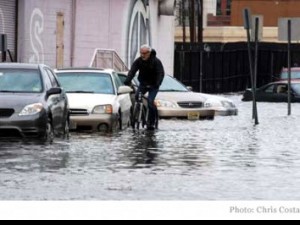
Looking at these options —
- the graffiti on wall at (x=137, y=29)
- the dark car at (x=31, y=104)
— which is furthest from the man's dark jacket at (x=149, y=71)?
the graffiti on wall at (x=137, y=29)

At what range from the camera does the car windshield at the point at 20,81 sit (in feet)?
58.4

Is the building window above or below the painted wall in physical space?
above

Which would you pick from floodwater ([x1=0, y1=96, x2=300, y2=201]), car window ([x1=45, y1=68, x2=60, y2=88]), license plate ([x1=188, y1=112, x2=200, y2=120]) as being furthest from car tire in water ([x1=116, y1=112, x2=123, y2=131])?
license plate ([x1=188, y1=112, x2=200, y2=120])

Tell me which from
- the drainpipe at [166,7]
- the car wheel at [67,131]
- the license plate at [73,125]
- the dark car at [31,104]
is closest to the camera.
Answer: the dark car at [31,104]

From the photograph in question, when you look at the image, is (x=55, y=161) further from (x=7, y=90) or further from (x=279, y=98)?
(x=279, y=98)

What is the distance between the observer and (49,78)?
18.7 metres

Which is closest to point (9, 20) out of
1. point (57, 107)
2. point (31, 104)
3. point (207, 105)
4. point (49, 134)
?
point (207, 105)

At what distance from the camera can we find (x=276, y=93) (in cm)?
4775

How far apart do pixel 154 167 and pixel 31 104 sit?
14.4 feet

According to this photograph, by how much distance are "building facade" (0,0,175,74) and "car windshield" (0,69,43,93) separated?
61.4 ft

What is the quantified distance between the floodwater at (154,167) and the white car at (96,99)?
573 millimetres

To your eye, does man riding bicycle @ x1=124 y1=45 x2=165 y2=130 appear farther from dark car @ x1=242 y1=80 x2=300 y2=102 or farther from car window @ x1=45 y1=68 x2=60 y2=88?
dark car @ x1=242 y1=80 x2=300 y2=102

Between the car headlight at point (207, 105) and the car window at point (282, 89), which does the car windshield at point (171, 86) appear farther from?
the car window at point (282, 89)

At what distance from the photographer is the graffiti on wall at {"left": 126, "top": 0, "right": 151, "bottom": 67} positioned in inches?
1844
